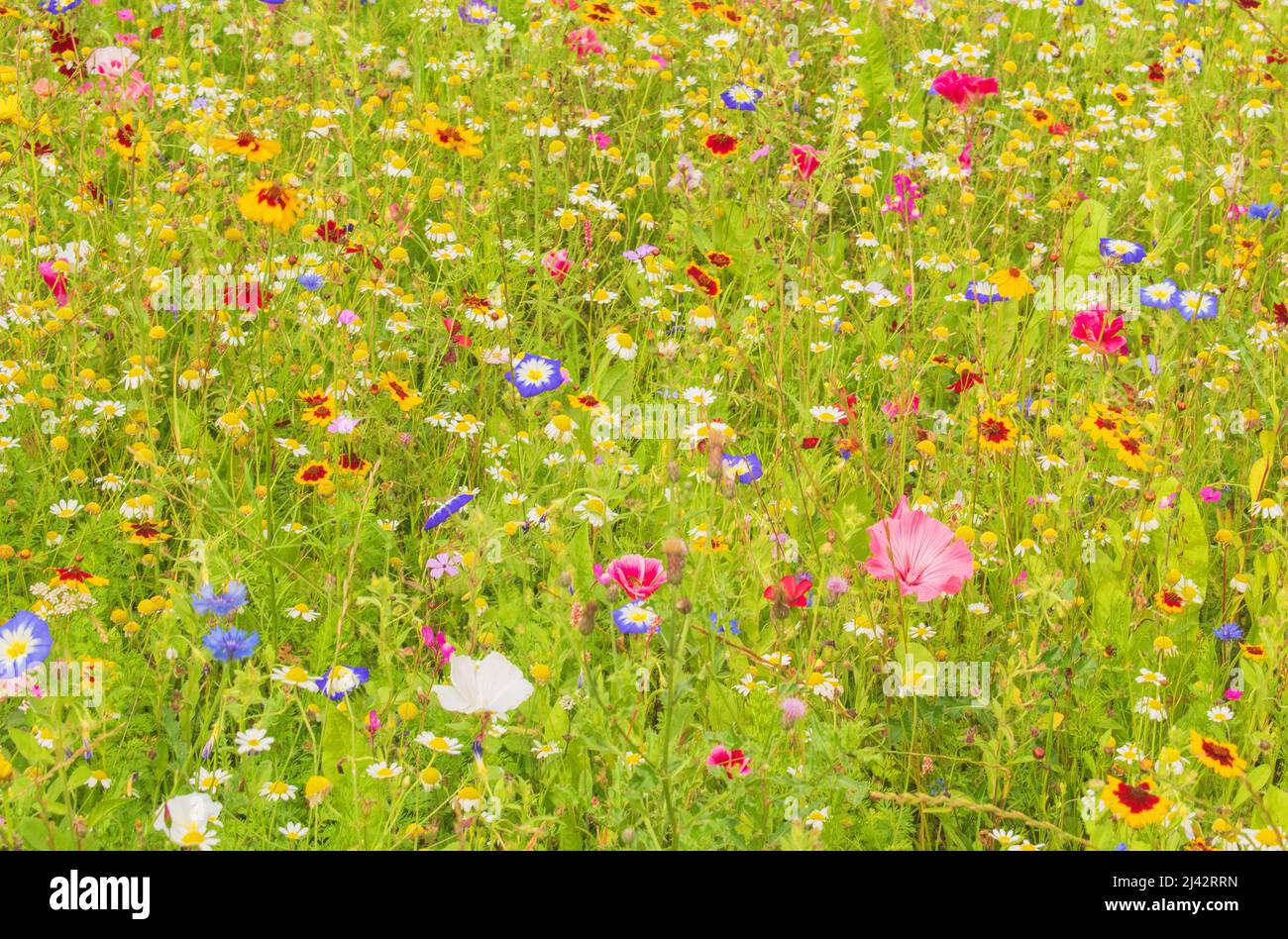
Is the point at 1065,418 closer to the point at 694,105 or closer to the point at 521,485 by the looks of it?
the point at 521,485

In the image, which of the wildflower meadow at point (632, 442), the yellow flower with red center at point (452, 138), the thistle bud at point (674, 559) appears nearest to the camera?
the thistle bud at point (674, 559)

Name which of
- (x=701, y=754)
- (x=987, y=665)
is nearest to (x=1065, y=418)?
(x=987, y=665)

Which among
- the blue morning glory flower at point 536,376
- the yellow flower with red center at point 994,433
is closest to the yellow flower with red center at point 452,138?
the blue morning glory flower at point 536,376

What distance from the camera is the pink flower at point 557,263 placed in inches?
117

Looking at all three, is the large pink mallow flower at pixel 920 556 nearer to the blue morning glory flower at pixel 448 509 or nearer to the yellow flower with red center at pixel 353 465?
the blue morning glory flower at pixel 448 509

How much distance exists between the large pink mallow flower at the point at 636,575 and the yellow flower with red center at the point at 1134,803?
602 millimetres

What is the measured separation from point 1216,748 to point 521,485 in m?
1.29

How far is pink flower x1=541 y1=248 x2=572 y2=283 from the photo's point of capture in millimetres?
2963

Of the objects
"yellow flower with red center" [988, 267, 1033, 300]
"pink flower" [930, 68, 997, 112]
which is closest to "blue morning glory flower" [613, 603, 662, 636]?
→ "yellow flower with red center" [988, 267, 1033, 300]

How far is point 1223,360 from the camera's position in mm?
2875

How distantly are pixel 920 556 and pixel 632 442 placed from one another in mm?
867

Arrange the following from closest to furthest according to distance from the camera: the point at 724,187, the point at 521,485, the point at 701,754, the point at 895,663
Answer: the point at 701,754 < the point at 895,663 < the point at 521,485 < the point at 724,187

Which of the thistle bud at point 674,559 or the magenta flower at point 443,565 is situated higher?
the magenta flower at point 443,565

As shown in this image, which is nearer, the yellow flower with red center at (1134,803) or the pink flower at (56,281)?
the yellow flower with red center at (1134,803)
